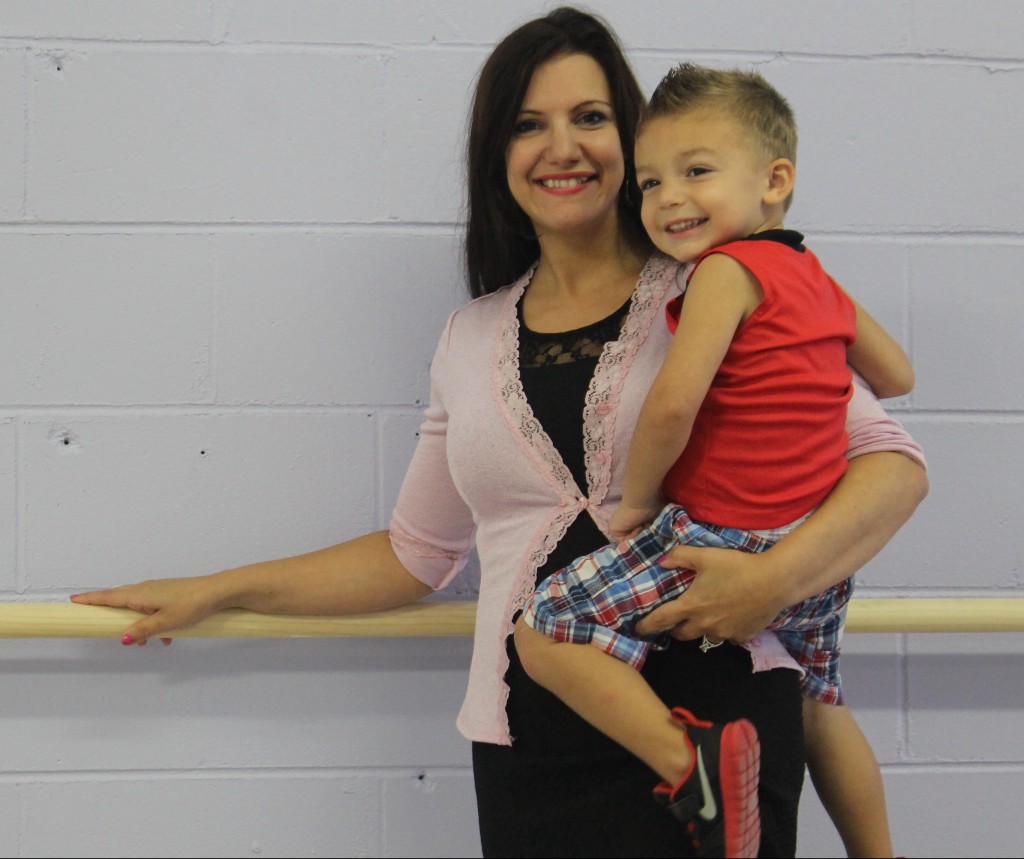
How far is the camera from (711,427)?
1.13 metres

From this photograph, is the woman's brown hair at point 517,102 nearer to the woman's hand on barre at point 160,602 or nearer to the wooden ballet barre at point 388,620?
the wooden ballet barre at point 388,620

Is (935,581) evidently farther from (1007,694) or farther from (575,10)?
(575,10)

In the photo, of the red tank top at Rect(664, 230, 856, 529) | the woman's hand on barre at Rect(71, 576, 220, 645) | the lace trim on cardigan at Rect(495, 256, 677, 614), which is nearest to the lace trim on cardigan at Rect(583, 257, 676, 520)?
the lace trim on cardigan at Rect(495, 256, 677, 614)

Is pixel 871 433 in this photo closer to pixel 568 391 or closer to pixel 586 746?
pixel 568 391

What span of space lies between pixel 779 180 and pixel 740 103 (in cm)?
10

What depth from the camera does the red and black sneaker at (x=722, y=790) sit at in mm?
1022

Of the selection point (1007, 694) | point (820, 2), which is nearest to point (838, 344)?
point (820, 2)

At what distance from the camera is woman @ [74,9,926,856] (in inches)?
45.8

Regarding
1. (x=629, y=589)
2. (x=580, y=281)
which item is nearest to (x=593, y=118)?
(x=580, y=281)

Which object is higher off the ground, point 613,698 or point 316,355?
point 316,355

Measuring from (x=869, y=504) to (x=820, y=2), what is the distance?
0.84 m

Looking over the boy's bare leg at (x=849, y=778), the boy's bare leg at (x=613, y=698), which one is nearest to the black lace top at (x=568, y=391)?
the boy's bare leg at (x=613, y=698)

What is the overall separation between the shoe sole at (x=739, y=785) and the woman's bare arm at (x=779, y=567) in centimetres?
12

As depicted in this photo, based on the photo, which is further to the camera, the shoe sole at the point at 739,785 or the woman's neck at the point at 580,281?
the woman's neck at the point at 580,281
